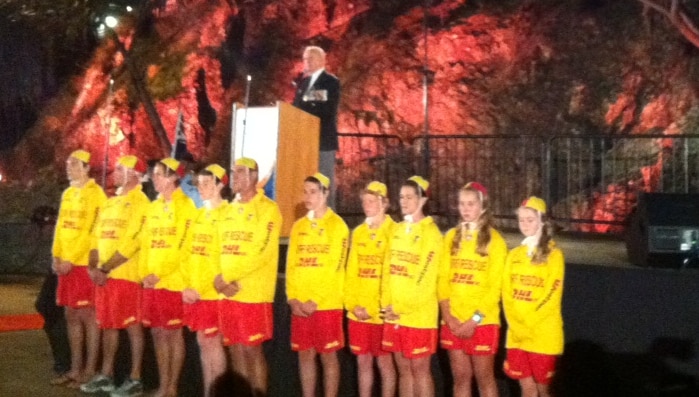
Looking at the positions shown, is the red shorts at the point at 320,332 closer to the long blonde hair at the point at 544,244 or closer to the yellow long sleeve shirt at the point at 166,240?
the yellow long sleeve shirt at the point at 166,240

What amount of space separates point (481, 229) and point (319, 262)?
122cm

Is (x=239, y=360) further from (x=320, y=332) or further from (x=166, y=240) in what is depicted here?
(x=166, y=240)

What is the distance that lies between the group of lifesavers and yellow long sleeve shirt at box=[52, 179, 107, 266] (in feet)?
0.07

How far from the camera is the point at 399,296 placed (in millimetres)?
5336

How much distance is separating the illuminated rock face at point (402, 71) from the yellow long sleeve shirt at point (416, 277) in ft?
17.7

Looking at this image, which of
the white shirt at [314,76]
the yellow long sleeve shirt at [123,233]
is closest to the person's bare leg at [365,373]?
the yellow long sleeve shirt at [123,233]

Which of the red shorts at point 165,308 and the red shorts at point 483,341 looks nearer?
the red shorts at point 483,341

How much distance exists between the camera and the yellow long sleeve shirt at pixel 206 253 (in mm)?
5945

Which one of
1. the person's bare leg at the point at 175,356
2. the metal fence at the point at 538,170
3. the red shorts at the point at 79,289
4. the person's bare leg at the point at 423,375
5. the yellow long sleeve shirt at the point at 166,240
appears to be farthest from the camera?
the metal fence at the point at 538,170

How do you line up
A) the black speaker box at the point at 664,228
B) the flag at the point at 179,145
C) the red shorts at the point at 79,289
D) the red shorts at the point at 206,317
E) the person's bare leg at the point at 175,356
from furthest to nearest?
the flag at the point at 179,145 < the red shorts at the point at 79,289 < the person's bare leg at the point at 175,356 < the red shorts at the point at 206,317 < the black speaker box at the point at 664,228

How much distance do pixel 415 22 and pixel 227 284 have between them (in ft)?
32.8

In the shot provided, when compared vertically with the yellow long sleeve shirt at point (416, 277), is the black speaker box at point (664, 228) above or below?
above

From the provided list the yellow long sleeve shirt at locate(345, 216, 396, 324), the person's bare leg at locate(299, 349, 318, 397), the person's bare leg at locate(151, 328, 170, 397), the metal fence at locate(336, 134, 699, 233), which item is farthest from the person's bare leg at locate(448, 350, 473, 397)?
the metal fence at locate(336, 134, 699, 233)

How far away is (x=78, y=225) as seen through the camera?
7.07 meters
